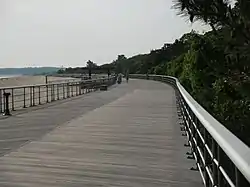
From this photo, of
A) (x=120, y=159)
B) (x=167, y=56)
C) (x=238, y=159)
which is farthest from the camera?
(x=167, y=56)

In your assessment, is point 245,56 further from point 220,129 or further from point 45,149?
point 45,149

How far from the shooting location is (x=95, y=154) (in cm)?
830

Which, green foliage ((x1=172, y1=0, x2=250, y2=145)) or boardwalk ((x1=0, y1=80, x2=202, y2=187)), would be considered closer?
boardwalk ((x1=0, y1=80, x2=202, y2=187))

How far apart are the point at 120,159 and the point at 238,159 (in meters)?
5.32

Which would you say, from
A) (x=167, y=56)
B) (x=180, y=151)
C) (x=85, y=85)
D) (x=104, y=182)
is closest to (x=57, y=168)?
(x=104, y=182)

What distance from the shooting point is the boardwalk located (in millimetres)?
6363

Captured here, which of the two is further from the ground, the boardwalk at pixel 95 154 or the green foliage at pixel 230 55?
the green foliage at pixel 230 55

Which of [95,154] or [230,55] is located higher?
[230,55]

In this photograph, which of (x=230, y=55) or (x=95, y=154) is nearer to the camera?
(x=230, y=55)

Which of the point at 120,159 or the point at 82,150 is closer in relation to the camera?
the point at 120,159

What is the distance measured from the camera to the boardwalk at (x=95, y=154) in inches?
251

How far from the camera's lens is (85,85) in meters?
35.9

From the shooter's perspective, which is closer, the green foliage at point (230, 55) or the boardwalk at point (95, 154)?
the boardwalk at point (95, 154)

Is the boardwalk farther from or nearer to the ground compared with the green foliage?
nearer to the ground
